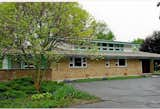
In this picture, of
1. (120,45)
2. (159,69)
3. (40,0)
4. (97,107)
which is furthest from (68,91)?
(159,69)

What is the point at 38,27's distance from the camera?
662 inches

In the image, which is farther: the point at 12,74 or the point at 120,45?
the point at 120,45

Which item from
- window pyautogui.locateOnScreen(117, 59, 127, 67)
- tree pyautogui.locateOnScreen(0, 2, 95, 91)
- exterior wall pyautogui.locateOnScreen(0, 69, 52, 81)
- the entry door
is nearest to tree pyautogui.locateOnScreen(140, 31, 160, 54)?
the entry door

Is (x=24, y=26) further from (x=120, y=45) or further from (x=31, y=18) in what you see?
(x=120, y=45)

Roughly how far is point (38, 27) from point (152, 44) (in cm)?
3440

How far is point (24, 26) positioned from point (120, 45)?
22.1 meters

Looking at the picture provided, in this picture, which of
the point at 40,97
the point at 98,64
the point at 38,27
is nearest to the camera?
the point at 40,97

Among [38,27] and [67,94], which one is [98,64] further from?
[67,94]

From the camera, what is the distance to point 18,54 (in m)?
17.9

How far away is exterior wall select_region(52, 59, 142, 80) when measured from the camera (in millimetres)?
26219

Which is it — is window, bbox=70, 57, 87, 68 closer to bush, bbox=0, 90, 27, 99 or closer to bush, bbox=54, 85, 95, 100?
bush, bbox=0, 90, 27, 99

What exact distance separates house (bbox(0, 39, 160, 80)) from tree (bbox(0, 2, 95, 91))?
10.3ft

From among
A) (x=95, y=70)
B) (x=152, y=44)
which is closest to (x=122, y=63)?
(x=95, y=70)

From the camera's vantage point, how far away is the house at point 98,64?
2519 cm
